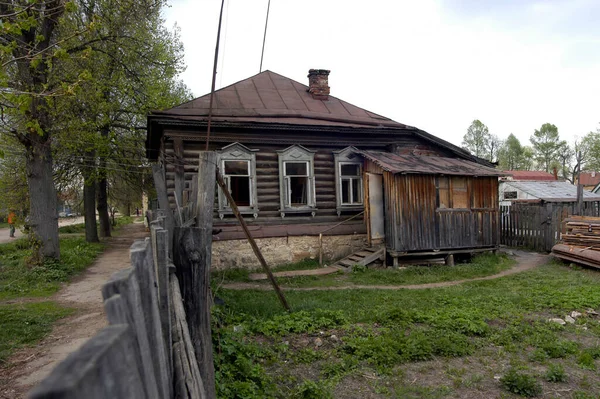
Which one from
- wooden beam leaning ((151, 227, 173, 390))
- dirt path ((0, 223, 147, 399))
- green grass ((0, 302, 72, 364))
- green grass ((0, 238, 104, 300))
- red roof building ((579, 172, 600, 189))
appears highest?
red roof building ((579, 172, 600, 189))

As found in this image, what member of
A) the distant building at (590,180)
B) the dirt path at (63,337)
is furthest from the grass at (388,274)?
the distant building at (590,180)

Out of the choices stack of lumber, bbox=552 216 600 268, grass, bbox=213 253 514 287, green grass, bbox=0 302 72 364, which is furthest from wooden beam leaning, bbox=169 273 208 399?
stack of lumber, bbox=552 216 600 268

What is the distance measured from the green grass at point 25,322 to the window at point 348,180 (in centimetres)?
908

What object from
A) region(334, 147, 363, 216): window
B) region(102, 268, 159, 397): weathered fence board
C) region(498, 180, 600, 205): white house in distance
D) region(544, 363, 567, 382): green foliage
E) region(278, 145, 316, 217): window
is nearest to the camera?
region(102, 268, 159, 397): weathered fence board

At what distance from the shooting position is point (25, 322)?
283 inches

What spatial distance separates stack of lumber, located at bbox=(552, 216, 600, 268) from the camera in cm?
1172

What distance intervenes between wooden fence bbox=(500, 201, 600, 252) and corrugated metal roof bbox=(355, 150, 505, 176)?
11.6 ft

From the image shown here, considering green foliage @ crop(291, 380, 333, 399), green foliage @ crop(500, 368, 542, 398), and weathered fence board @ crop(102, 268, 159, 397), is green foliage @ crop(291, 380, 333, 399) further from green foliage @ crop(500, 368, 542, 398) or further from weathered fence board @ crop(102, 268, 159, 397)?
weathered fence board @ crop(102, 268, 159, 397)

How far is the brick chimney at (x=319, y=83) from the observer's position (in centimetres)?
1638

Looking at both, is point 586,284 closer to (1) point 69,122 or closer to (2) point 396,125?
(2) point 396,125

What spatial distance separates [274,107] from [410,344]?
10877mm

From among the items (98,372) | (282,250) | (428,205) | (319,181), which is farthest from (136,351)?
(319,181)

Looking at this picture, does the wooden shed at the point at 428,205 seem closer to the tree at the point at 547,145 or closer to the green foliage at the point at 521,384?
the green foliage at the point at 521,384

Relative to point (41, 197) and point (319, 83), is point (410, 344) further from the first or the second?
point (319, 83)
